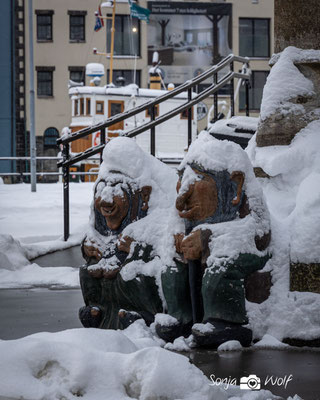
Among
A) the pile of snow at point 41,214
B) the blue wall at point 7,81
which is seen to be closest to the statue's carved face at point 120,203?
the pile of snow at point 41,214

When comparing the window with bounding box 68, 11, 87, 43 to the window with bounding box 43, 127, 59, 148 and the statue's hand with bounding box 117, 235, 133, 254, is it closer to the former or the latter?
the window with bounding box 43, 127, 59, 148

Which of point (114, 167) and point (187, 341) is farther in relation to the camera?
point (114, 167)

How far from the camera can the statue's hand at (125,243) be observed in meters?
4.69

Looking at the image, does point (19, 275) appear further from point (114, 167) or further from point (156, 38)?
point (156, 38)

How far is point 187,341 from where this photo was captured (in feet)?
13.8

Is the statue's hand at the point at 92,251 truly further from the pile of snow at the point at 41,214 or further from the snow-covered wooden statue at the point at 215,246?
the pile of snow at the point at 41,214

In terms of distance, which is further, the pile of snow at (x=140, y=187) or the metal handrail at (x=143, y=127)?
the metal handrail at (x=143, y=127)

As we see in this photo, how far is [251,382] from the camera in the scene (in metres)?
3.58

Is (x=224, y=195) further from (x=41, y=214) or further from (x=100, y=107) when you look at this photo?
(x=100, y=107)

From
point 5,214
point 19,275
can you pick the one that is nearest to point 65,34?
point 5,214

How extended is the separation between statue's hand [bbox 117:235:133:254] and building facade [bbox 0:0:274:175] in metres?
25.5

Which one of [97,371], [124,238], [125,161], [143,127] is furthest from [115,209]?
[143,127]

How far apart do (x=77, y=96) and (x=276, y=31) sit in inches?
806

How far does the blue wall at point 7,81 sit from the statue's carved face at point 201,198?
25857 mm
